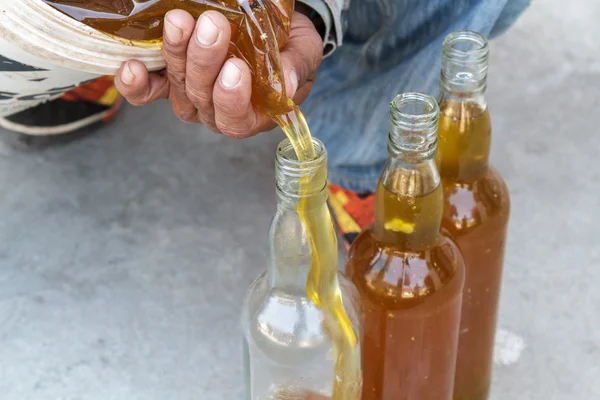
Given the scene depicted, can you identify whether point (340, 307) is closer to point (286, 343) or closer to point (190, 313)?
point (286, 343)

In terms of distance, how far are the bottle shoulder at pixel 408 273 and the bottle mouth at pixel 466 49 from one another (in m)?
0.17

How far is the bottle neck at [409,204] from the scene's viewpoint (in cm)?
68

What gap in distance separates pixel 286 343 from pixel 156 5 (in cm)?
33

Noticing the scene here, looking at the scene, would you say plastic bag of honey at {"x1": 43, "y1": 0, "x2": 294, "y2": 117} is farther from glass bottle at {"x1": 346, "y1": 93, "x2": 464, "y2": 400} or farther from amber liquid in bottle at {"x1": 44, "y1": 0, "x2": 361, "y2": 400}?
glass bottle at {"x1": 346, "y1": 93, "x2": 464, "y2": 400}

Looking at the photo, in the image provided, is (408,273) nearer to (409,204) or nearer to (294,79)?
(409,204)

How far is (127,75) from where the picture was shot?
28.5 inches

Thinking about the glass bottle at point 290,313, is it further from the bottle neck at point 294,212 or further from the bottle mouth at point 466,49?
the bottle mouth at point 466,49

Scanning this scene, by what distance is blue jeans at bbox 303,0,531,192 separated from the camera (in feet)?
3.40

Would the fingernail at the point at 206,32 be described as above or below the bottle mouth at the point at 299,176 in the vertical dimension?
above

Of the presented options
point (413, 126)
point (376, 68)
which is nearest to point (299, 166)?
point (413, 126)

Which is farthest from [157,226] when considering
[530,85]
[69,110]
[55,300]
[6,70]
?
[530,85]

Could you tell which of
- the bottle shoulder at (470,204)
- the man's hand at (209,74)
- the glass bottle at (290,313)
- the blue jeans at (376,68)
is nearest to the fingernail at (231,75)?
the man's hand at (209,74)

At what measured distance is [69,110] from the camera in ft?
4.80

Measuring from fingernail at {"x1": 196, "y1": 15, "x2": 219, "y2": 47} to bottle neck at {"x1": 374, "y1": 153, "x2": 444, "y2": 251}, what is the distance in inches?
7.6
